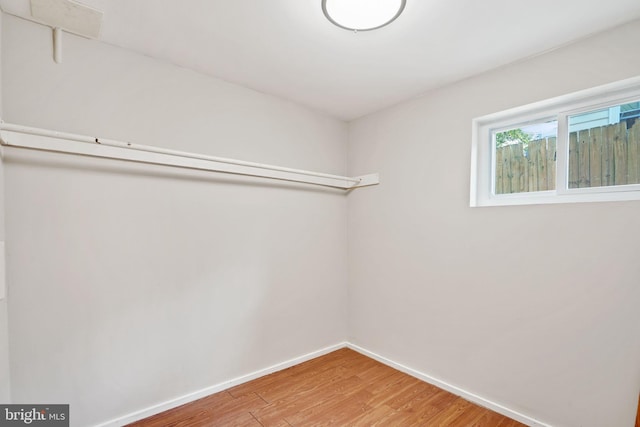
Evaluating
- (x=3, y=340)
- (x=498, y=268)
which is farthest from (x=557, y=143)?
(x=3, y=340)

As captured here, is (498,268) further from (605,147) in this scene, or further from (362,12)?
(362,12)

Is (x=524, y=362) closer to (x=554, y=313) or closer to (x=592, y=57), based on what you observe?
(x=554, y=313)

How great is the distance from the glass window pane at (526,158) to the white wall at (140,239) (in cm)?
159

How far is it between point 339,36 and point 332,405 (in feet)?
7.78

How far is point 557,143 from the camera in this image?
193 cm

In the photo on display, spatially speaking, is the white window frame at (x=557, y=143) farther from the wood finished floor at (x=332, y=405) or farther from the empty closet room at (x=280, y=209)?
the wood finished floor at (x=332, y=405)

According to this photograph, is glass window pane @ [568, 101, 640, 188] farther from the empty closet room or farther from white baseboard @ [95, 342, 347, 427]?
white baseboard @ [95, 342, 347, 427]

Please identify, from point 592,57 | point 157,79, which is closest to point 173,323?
point 157,79

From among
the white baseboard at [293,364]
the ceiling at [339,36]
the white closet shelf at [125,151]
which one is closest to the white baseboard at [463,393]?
the white baseboard at [293,364]

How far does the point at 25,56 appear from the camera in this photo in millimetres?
1578

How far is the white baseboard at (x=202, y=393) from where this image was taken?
71.7 inches

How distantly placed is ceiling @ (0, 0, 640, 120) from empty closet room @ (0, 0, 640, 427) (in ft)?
0.05

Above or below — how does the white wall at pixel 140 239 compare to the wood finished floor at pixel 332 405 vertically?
above

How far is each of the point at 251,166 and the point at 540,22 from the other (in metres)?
Answer: 1.93
